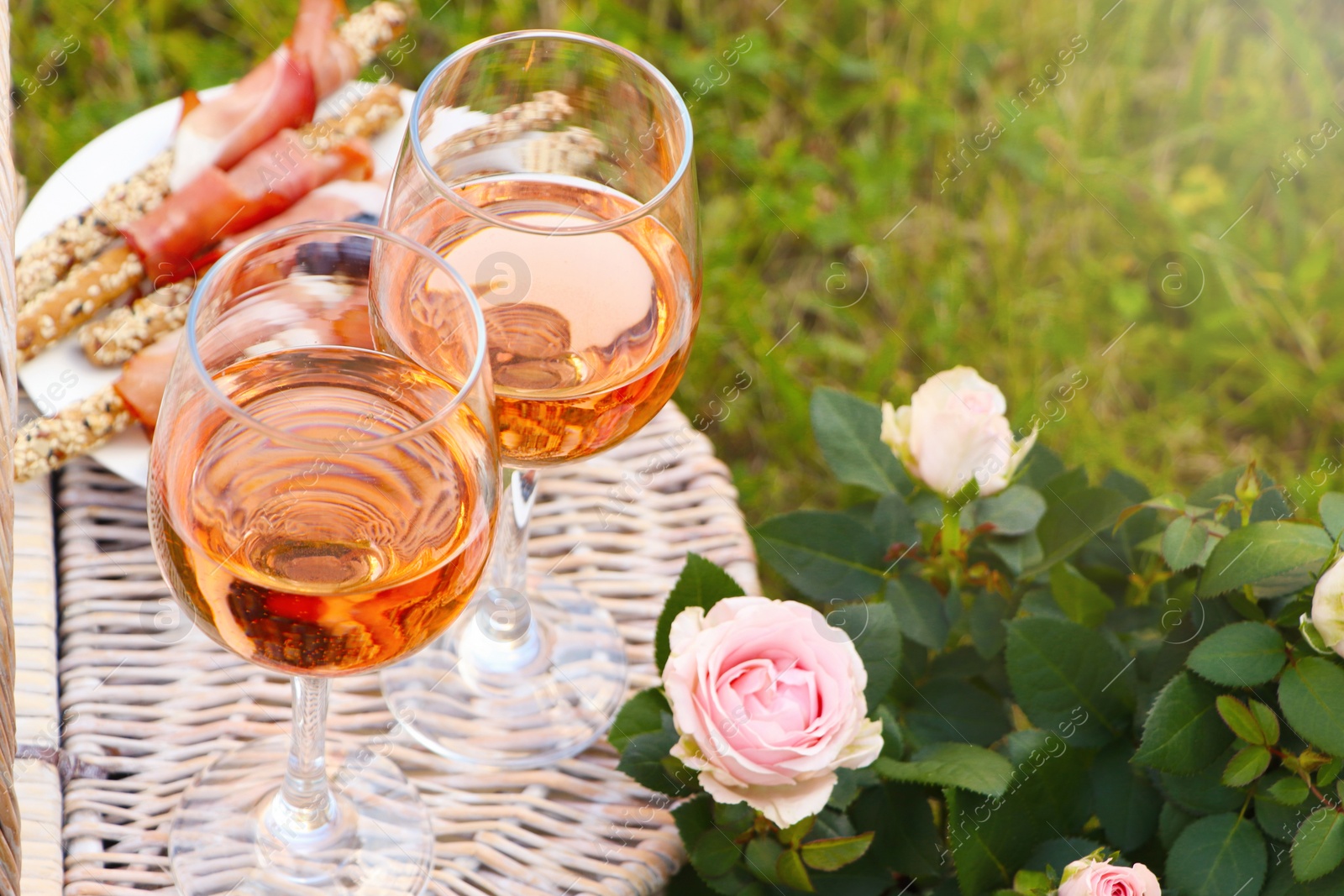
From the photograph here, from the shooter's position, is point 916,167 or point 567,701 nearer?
point 567,701

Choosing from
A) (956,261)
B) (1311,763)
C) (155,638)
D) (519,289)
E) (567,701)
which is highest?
(519,289)

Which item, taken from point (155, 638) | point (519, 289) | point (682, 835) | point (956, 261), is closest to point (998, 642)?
point (682, 835)

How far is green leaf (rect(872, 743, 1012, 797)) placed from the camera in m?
0.92

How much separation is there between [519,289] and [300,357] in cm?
13

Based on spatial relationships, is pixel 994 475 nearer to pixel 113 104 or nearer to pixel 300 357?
pixel 300 357

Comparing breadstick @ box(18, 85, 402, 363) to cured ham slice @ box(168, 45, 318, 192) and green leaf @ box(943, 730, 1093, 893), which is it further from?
green leaf @ box(943, 730, 1093, 893)

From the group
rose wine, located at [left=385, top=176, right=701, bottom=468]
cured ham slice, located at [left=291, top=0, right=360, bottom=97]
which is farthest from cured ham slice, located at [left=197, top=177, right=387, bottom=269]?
rose wine, located at [left=385, top=176, right=701, bottom=468]

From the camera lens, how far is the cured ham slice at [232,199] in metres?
1.13

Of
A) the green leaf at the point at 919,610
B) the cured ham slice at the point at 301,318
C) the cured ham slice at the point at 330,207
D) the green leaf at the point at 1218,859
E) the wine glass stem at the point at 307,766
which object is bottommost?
the green leaf at the point at 1218,859

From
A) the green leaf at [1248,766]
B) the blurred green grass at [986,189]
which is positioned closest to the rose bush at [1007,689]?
the green leaf at [1248,766]

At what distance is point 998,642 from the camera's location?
104cm

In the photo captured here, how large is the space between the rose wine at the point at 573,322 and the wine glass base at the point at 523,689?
0.85 feet

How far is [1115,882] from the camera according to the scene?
85cm

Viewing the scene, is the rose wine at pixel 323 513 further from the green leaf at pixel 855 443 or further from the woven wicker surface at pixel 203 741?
the green leaf at pixel 855 443
